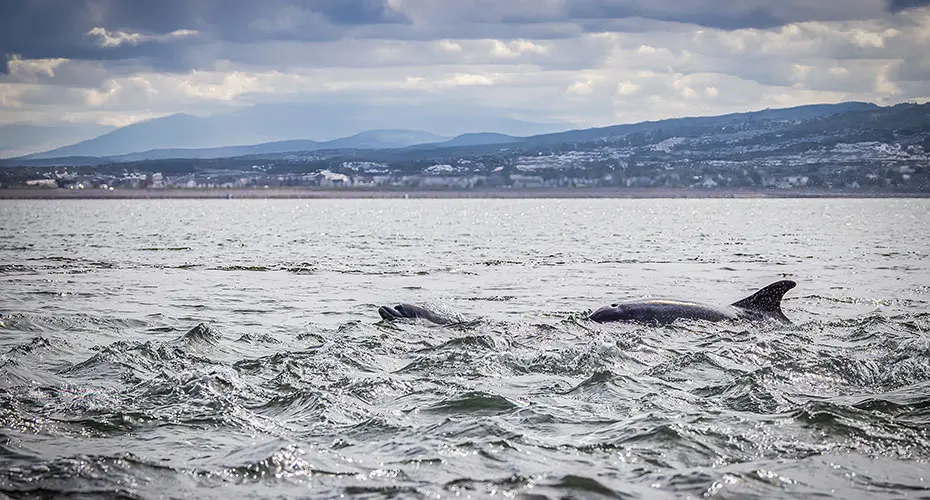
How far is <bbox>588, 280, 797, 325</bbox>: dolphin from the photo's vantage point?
1975 cm

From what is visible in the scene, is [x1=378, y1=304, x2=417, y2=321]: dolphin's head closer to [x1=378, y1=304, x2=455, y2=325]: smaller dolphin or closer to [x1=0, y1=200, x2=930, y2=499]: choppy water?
[x1=378, y1=304, x2=455, y2=325]: smaller dolphin

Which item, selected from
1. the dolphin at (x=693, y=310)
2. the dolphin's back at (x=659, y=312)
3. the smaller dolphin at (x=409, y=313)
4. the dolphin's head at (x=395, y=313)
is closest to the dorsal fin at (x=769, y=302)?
the dolphin at (x=693, y=310)

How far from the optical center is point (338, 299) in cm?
2630

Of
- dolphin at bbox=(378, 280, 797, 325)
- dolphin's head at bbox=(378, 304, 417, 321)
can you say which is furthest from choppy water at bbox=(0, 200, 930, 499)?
dolphin at bbox=(378, 280, 797, 325)

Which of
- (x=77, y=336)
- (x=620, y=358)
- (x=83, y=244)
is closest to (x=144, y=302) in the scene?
(x=77, y=336)

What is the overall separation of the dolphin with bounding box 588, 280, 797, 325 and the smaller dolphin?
3.18 metres

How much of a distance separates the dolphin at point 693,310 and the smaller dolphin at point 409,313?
318cm

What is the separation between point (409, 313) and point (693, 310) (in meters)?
5.89

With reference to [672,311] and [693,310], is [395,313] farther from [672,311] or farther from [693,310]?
[693,310]

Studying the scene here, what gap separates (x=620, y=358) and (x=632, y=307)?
15.3 feet

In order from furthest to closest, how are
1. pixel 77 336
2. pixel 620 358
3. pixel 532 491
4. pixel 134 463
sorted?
pixel 77 336 → pixel 620 358 → pixel 134 463 → pixel 532 491

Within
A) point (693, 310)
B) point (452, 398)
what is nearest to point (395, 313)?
point (693, 310)

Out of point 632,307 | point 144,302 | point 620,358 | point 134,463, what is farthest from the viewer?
point 144,302

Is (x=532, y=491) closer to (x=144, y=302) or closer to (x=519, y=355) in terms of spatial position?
(x=519, y=355)
